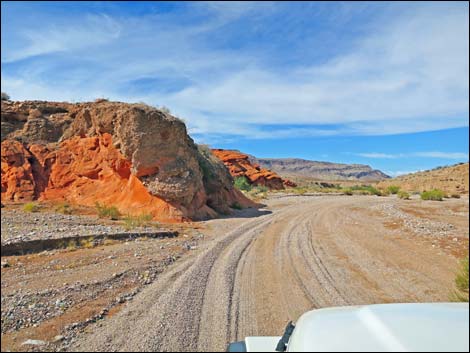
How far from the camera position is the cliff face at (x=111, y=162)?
16.2m

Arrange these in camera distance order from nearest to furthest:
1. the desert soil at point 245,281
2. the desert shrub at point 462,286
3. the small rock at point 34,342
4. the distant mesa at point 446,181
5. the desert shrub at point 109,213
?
1. the small rock at point 34,342
2. the desert soil at point 245,281
3. the desert shrub at point 462,286
4. the desert shrub at point 109,213
5. the distant mesa at point 446,181

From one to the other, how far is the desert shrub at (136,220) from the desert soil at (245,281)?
198 cm

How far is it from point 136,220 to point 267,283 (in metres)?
7.83

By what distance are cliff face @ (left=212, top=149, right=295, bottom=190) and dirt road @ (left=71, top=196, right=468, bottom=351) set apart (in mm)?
38004

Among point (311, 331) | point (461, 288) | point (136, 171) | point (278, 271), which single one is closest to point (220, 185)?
point (136, 171)

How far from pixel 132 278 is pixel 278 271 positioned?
287 cm

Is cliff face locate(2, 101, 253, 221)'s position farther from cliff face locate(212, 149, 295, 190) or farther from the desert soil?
cliff face locate(212, 149, 295, 190)

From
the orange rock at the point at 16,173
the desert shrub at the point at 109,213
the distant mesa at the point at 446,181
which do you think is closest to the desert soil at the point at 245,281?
the desert shrub at the point at 109,213

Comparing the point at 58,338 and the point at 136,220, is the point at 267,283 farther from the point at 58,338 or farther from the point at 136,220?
the point at 136,220

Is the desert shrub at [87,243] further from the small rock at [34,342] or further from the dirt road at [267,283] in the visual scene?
the small rock at [34,342]

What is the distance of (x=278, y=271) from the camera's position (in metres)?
7.77

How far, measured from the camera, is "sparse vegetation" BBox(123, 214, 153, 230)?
495 inches

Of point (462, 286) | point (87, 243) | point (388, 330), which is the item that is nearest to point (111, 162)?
point (87, 243)

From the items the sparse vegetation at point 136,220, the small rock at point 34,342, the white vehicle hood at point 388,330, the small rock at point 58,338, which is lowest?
the small rock at point 34,342
